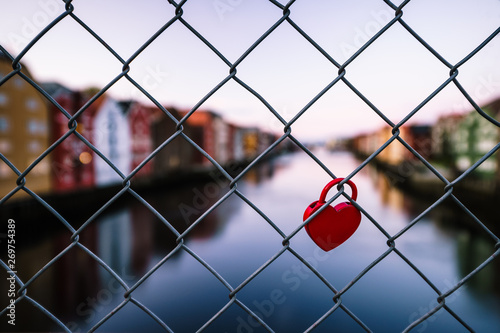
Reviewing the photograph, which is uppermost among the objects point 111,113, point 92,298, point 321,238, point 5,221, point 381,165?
point 111,113

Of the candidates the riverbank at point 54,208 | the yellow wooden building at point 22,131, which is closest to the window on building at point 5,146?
the yellow wooden building at point 22,131

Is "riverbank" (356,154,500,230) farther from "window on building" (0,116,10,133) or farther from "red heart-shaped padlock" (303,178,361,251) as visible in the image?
"window on building" (0,116,10,133)

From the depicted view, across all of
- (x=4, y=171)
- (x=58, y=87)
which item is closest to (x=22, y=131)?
(x=4, y=171)

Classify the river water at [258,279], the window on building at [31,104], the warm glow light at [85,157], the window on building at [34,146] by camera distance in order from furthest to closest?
the warm glow light at [85,157] → the window on building at [34,146] → the window on building at [31,104] → the river water at [258,279]

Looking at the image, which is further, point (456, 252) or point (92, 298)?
point (456, 252)

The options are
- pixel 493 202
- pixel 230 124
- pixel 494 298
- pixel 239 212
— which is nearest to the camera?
pixel 494 298

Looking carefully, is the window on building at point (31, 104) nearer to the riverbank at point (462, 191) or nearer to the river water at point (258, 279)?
the river water at point (258, 279)

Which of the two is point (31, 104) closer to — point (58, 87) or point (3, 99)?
point (3, 99)

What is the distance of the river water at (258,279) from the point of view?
37.2ft

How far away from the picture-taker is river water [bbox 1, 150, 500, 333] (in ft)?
37.2

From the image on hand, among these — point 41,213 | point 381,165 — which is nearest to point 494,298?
point 41,213

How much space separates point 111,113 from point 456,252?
25355 mm

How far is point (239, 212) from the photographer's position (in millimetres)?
30344

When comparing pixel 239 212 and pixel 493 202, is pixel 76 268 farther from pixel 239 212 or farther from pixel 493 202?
pixel 493 202
